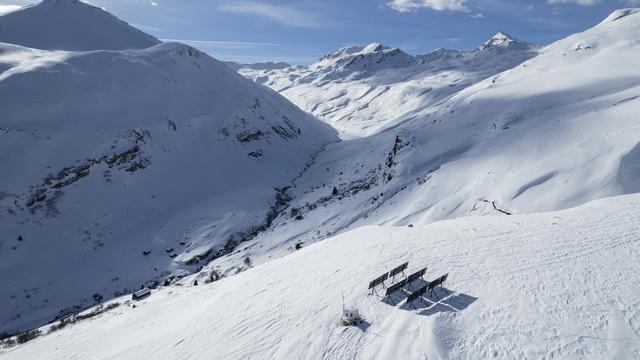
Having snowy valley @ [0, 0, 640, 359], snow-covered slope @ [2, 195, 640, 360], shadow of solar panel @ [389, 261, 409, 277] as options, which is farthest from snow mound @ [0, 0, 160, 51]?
shadow of solar panel @ [389, 261, 409, 277]

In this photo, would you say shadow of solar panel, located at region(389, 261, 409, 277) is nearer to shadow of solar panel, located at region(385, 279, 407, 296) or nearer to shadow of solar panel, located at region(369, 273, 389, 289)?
shadow of solar panel, located at region(369, 273, 389, 289)

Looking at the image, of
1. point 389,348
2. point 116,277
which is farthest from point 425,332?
point 116,277

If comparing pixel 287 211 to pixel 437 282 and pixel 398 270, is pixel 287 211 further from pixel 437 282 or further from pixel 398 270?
pixel 437 282

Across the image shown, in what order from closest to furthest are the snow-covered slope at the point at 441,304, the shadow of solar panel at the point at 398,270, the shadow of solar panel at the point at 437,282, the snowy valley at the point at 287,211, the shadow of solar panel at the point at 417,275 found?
the snow-covered slope at the point at 441,304, the snowy valley at the point at 287,211, the shadow of solar panel at the point at 437,282, the shadow of solar panel at the point at 417,275, the shadow of solar panel at the point at 398,270

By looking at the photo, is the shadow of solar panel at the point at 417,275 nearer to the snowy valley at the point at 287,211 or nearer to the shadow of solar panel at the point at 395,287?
the shadow of solar panel at the point at 395,287

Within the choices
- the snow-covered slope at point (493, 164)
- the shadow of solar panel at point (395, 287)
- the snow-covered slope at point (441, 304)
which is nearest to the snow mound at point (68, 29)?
the snow-covered slope at point (493, 164)
